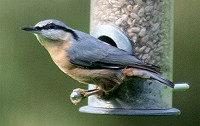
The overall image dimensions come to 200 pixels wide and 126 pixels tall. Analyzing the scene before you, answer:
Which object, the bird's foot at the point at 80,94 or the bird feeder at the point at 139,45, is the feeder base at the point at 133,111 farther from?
the bird's foot at the point at 80,94

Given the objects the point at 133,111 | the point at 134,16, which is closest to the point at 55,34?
the point at 134,16

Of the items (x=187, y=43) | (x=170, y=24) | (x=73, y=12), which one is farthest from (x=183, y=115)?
(x=170, y=24)

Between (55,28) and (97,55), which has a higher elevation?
(55,28)

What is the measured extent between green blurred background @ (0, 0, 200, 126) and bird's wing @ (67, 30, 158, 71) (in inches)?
104

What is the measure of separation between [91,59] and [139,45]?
44 cm

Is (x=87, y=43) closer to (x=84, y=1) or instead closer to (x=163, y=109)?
(x=163, y=109)

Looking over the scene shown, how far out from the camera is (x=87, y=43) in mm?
8133

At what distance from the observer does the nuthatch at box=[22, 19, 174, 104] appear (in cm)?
805

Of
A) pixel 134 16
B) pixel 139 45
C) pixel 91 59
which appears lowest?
pixel 91 59

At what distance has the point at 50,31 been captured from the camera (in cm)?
800

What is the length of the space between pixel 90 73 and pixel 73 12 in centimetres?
337

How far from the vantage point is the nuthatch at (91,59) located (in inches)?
317

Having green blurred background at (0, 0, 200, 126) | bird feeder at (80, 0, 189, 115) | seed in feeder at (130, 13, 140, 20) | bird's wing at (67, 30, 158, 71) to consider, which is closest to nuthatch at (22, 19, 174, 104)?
bird's wing at (67, 30, 158, 71)

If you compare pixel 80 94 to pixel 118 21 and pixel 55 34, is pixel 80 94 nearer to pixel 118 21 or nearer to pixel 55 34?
pixel 55 34
